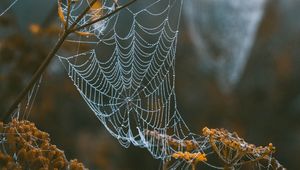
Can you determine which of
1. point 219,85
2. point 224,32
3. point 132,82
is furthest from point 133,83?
point 224,32

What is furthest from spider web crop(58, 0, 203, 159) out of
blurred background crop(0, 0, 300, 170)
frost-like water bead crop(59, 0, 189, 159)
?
blurred background crop(0, 0, 300, 170)

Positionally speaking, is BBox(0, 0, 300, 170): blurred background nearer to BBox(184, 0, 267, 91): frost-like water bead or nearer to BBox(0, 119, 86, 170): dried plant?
BBox(184, 0, 267, 91): frost-like water bead

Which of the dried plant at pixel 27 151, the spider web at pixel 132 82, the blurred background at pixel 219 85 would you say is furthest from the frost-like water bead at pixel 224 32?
the dried plant at pixel 27 151

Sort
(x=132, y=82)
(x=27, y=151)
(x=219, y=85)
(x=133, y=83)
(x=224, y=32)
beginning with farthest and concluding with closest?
(x=224, y=32)
(x=219, y=85)
(x=132, y=82)
(x=133, y=83)
(x=27, y=151)

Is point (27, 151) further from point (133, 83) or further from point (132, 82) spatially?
point (132, 82)

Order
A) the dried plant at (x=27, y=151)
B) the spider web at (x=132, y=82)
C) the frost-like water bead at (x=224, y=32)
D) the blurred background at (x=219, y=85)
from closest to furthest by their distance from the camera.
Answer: the dried plant at (x=27, y=151) → the spider web at (x=132, y=82) → the blurred background at (x=219, y=85) → the frost-like water bead at (x=224, y=32)

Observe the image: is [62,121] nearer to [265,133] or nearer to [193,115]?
[193,115]

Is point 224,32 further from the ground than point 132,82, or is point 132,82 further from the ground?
point 224,32

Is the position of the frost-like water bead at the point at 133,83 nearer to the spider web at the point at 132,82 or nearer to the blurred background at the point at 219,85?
the spider web at the point at 132,82
